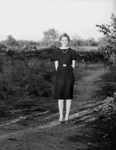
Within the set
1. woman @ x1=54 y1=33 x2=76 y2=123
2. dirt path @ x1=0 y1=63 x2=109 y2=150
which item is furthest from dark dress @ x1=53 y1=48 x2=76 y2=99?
dirt path @ x1=0 y1=63 x2=109 y2=150

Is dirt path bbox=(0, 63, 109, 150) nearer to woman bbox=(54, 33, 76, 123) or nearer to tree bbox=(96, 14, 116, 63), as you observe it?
woman bbox=(54, 33, 76, 123)

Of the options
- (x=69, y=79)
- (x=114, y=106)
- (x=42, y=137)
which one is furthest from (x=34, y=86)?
(x=42, y=137)

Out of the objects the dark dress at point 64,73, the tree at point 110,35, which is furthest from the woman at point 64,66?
the tree at point 110,35

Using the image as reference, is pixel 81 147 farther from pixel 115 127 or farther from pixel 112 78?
pixel 112 78

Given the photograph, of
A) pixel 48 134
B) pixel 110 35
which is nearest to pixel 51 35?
pixel 110 35

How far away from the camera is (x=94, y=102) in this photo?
935cm

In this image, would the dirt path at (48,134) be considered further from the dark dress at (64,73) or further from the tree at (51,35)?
the tree at (51,35)

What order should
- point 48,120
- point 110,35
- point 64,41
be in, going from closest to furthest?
point 64,41, point 48,120, point 110,35

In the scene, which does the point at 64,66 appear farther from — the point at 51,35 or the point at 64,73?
the point at 51,35

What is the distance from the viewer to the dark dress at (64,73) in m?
6.38

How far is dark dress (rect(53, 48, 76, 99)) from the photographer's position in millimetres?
6383

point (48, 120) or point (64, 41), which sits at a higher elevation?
point (64, 41)

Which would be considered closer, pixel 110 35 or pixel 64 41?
pixel 64 41

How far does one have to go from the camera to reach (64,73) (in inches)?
253
